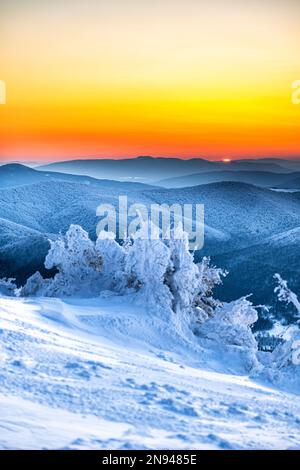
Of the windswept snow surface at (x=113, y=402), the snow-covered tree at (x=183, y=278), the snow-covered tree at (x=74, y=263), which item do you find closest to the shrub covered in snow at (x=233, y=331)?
the snow-covered tree at (x=183, y=278)

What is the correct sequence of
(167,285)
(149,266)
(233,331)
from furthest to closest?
(167,285)
(149,266)
(233,331)

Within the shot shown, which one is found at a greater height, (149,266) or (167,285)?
(149,266)

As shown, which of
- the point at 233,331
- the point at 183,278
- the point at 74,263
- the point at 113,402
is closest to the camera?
the point at 113,402

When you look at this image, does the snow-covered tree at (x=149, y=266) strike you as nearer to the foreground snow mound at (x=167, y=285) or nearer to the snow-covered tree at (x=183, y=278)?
the foreground snow mound at (x=167, y=285)

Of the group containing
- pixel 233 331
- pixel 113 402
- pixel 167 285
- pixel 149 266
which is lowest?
pixel 113 402

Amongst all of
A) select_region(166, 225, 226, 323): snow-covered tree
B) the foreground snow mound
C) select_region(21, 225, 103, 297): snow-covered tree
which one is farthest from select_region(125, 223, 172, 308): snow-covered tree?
select_region(21, 225, 103, 297): snow-covered tree

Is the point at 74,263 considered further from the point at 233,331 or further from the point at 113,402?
the point at 113,402

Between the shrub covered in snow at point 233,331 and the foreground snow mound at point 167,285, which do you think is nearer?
the shrub covered in snow at point 233,331

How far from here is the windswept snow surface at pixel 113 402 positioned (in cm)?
646

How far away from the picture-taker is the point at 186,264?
18.0m

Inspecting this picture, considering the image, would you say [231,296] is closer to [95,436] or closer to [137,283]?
[137,283]

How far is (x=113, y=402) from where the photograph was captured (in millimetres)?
7668

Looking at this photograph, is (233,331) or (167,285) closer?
(233,331)

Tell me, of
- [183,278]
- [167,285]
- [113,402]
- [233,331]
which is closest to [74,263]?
[167,285]
